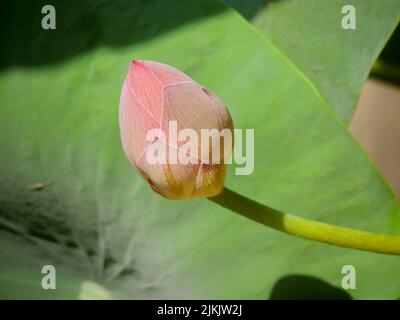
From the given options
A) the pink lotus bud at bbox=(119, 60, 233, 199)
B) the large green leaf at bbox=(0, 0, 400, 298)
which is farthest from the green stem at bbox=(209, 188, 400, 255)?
the large green leaf at bbox=(0, 0, 400, 298)

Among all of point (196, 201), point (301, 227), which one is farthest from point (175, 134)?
point (196, 201)

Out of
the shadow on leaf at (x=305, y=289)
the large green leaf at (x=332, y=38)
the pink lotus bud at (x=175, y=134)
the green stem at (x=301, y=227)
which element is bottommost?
the shadow on leaf at (x=305, y=289)

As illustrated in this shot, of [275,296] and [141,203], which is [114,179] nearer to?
[141,203]

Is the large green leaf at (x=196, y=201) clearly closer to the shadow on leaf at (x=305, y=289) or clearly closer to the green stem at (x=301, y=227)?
the shadow on leaf at (x=305, y=289)

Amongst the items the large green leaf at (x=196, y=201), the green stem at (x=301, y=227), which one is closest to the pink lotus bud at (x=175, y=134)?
the green stem at (x=301, y=227)

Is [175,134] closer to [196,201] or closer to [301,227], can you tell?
[301,227]

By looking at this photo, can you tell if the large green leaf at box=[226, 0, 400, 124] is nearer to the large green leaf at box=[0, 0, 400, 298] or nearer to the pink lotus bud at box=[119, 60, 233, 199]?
the large green leaf at box=[0, 0, 400, 298]
